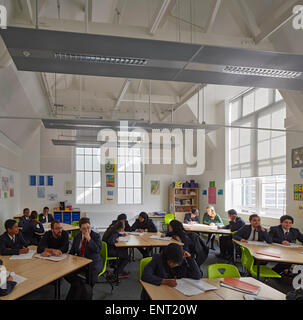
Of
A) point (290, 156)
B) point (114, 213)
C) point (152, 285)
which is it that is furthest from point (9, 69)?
point (114, 213)

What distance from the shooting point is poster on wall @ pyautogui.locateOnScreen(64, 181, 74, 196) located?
11.9 m

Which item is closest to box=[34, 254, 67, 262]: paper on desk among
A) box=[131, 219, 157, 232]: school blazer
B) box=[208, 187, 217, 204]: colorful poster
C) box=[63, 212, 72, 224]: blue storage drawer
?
box=[131, 219, 157, 232]: school blazer

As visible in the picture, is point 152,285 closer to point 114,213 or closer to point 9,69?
point 9,69

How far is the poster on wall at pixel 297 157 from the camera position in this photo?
6.56 metres

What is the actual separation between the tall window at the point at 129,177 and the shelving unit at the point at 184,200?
1.60m

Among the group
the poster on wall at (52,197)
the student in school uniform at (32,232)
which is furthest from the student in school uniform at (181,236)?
the poster on wall at (52,197)

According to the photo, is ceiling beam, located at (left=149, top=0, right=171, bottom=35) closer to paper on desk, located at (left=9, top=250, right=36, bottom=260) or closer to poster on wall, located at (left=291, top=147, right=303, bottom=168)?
poster on wall, located at (left=291, top=147, right=303, bottom=168)

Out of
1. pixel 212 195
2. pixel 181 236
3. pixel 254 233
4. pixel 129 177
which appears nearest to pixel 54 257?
pixel 181 236

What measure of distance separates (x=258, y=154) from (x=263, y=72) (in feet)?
15.2

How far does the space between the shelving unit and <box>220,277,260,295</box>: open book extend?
334 inches

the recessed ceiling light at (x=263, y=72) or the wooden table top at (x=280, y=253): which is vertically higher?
the recessed ceiling light at (x=263, y=72)

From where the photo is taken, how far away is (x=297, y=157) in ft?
22.0

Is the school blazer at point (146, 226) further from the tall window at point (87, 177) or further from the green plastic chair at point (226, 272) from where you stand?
the tall window at point (87, 177)

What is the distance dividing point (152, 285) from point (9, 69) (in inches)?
192
